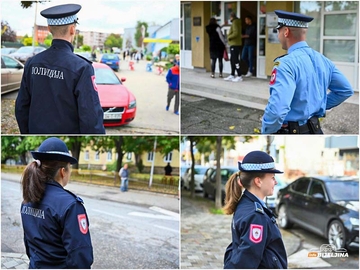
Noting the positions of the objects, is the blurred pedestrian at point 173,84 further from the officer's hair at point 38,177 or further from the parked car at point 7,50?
the officer's hair at point 38,177

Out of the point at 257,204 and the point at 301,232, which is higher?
the point at 257,204

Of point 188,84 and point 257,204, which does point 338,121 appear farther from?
point 257,204

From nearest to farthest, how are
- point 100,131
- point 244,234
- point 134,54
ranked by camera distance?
point 244,234 → point 100,131 → point 134,54

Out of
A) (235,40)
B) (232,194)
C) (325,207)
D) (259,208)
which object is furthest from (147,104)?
(235,40)

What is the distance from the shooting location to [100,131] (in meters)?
3.39

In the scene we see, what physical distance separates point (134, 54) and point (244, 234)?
2273mm

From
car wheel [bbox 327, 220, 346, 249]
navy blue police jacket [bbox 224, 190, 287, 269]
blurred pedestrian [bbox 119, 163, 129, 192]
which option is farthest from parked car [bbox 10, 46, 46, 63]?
car wheel [bbox 327, 220, 346, 249]

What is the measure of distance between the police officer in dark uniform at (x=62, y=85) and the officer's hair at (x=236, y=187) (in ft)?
3.33

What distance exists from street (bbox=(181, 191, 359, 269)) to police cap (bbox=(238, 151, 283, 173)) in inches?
75.3

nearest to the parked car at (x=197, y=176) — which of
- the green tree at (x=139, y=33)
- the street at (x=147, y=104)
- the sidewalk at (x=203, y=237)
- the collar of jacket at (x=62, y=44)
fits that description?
the sidewalk at (x=203, y=237)

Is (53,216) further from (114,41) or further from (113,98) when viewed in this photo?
(114,41)

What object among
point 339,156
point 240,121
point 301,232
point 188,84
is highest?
point 188,84

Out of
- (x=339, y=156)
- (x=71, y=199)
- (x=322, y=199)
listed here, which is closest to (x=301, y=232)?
(x=322, y=199)

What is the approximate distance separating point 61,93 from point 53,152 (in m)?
0.66
